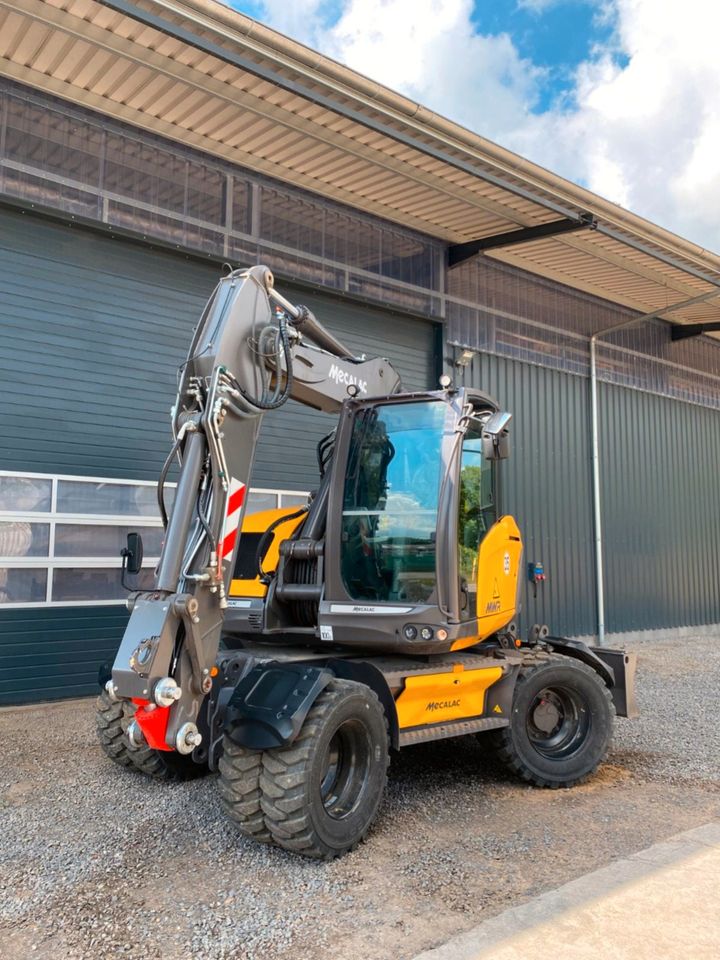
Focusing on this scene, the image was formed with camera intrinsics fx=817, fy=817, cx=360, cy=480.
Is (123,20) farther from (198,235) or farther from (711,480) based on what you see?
(711,480)

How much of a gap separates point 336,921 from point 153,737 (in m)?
1.24

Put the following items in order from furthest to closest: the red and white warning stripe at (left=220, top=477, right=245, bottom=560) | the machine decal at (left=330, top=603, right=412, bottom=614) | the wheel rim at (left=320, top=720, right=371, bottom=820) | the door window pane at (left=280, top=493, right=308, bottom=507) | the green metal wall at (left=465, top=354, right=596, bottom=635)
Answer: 1. the green metal wall at (left=465, top=354, right=596, bottom=635)
2. the door window pane at (left=280, top=493, right=308, bottom=507)
3. the machine decal at (left=330, top=603, right=412, bottom=614)
4. the wheel rim at (left=320, top=720, right=371, bottom=820)
5. the red and white warning stripe at (left=220, top=477, right=245, bottom=560)

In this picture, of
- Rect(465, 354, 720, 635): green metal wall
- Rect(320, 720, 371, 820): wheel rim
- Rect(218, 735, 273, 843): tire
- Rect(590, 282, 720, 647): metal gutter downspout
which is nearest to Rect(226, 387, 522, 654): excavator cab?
Rect(320, 720, 371, 820): wheel rim

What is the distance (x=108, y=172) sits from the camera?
917 cm

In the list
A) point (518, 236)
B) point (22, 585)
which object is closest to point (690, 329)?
point (518, 236)

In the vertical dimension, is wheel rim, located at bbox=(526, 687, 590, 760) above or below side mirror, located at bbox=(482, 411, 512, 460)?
below

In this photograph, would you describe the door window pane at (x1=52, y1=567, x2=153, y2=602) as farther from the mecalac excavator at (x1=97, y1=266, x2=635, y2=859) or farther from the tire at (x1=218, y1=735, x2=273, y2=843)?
the tire at (x1=218, y1=735, x2=273, y2=843)

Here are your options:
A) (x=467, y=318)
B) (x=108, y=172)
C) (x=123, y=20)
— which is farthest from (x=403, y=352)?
(x=123, y=20)

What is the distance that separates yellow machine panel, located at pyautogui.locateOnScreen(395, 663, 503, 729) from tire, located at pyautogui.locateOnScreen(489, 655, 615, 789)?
32cm

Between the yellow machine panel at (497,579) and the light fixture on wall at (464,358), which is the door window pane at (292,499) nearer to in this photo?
the light fixture on wall at (464,358)

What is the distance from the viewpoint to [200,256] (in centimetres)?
976

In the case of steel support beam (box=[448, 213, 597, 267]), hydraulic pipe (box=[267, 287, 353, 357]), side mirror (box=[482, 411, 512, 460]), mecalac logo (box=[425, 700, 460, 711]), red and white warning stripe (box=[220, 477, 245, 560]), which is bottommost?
mecalac logo (box=[425, 700, 460, 711])

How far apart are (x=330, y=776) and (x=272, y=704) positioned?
632mm

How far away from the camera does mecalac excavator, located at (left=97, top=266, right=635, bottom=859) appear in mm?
4328
